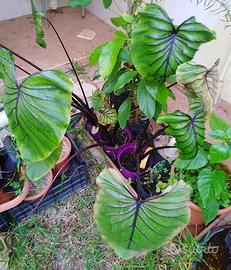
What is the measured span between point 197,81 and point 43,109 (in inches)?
14.1

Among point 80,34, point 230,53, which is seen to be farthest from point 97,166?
point 80,34

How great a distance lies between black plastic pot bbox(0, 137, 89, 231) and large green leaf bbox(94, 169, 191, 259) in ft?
1.59

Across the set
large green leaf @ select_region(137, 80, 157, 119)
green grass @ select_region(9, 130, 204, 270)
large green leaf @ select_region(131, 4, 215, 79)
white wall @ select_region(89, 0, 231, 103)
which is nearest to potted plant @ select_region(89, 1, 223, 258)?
large green leaf @ select_region(131, 4, 215, 79)

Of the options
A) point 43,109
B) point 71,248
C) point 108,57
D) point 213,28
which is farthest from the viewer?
point 213,28

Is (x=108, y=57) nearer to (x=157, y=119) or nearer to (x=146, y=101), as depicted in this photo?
(x=146, y=101)

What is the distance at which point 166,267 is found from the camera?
105cm

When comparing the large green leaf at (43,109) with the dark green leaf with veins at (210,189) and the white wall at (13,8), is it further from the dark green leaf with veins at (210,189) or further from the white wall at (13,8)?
the white wall at (13,8)

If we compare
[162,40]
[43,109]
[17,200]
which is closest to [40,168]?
[43,109]

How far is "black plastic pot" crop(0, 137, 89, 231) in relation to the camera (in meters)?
1.11

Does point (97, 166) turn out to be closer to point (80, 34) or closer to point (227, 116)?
point (227, 116)

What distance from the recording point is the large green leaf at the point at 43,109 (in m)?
0.66

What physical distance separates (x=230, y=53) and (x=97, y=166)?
0.86 meters

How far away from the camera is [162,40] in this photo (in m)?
0.73

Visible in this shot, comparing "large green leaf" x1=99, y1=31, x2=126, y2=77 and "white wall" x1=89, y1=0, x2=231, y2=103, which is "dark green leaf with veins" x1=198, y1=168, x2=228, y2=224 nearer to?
"large green leaf" x1=99, y1=31, x2=126, y2=77
